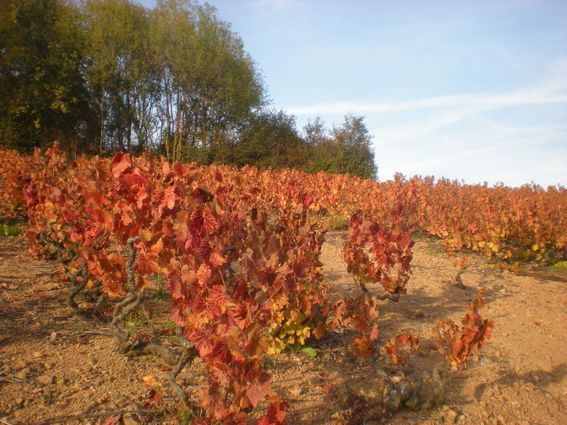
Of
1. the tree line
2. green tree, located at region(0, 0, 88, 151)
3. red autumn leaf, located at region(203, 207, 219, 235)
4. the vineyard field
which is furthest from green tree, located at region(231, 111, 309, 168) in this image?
red autumn leaf, located at region(203, 207, 219, 235)

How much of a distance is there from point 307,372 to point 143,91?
26.5 meters

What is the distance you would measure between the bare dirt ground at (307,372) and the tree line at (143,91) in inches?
843

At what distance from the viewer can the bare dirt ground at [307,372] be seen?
246cm

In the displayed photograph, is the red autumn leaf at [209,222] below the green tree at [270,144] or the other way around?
below

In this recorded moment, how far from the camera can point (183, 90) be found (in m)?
26.4

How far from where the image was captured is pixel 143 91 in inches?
1040

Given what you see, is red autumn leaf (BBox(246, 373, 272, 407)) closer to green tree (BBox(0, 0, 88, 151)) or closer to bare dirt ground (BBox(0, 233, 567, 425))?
bare dirt ground (BBox(0, 233, 567, 425))

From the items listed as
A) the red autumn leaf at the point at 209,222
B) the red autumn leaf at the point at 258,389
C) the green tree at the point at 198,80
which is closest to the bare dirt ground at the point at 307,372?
the red autumn leaf at the point at 258,389

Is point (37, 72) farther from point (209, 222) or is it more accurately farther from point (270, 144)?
point (209, 222)

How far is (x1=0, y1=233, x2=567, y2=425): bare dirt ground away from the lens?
2461mm

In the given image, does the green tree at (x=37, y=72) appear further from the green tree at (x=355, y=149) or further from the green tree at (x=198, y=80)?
the green tree at (x=355, y=149)

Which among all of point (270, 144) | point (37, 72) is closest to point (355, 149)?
point (270, 144)

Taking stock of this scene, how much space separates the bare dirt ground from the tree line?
2142cm

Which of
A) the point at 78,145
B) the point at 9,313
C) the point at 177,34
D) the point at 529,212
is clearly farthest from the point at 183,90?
the point at 9,313
